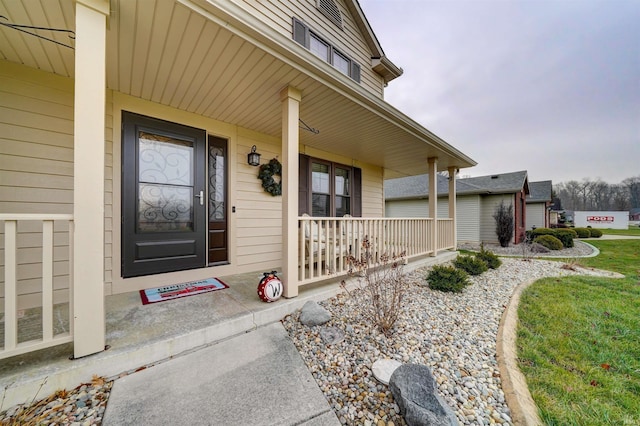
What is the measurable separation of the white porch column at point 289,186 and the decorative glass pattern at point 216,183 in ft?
5.00

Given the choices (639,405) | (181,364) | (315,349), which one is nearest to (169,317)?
(181,364)

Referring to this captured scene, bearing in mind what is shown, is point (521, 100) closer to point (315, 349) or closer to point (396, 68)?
point (396, 68)

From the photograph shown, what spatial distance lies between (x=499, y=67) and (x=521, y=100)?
290 centimetres

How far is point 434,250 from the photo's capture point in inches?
214

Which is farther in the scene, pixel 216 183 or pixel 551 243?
pixel 551 243

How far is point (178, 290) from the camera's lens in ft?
9.58

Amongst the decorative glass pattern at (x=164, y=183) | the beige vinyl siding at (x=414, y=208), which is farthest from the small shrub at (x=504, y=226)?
the decorative glass pattern at (x=164, y=183)

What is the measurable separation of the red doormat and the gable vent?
5510 millimetres

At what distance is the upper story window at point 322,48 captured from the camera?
429 centimetres

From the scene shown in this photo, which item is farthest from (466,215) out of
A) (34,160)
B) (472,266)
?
(34,160)

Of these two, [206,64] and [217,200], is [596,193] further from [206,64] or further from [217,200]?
[206,64]

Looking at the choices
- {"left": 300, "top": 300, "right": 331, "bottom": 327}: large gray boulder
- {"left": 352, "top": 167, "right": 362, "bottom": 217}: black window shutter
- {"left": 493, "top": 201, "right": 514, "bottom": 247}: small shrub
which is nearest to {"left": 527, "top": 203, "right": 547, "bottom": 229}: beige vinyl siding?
{"left": 493, "top": 201, "right": 514, "bottom": 247}: small shrub

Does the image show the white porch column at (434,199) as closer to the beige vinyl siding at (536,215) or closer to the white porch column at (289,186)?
the white porch column at (289,186)

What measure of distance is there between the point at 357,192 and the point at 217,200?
3395 millimetres
